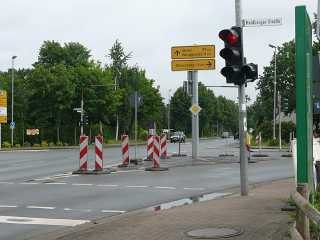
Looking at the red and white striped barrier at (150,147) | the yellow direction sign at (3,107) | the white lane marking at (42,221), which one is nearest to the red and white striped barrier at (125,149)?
the red and white striped barrier at (150,147)

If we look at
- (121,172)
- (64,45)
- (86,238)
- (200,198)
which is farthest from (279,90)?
(86,238)

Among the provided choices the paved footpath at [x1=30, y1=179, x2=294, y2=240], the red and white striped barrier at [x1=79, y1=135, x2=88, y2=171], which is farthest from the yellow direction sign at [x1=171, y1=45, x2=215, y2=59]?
the paved footpath at [x1=30, y1=179, x2=294, y2=240]

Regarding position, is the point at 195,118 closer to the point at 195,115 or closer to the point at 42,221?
the point at 195,115

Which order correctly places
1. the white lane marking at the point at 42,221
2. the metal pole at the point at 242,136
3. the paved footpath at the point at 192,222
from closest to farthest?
the paved footpath at the point at 192,222 < the white lane marking at the point at 42,221 < the metal pole at the point at 242,136

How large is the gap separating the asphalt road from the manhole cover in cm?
248

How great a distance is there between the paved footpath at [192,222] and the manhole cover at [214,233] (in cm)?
12

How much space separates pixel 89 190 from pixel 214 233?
743 cm

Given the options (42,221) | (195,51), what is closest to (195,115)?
(195,51)

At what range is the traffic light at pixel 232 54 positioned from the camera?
13461 mm

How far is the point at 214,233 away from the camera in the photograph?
888cm

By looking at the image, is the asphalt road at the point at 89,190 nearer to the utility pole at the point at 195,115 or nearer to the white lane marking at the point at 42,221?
the white lane marking at the point at 42,221

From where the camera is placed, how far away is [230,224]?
9570mm

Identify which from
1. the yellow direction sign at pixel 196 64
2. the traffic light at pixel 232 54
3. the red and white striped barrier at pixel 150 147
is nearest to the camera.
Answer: the traffic light at pixel 232 54

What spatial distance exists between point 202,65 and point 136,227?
66.4 ft
